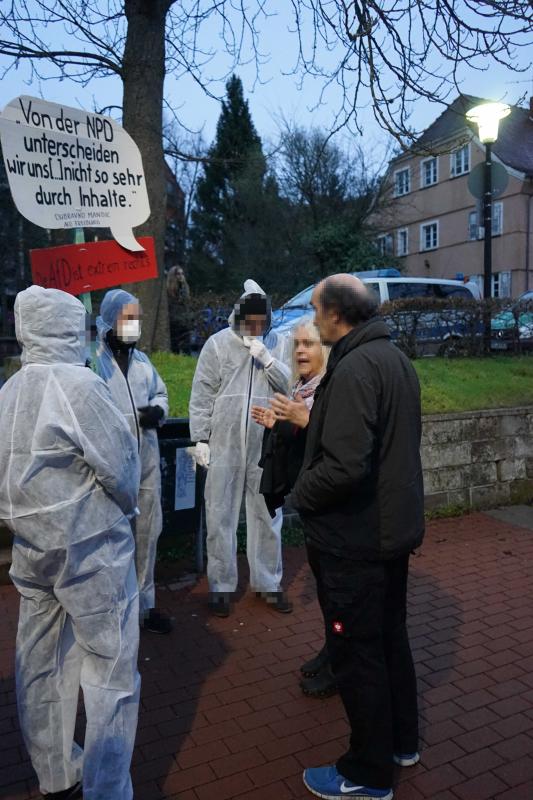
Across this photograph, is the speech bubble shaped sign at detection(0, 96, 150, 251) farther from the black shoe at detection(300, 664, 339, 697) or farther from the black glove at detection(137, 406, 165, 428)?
the black shoe at detection(300, 664, 339, 697)

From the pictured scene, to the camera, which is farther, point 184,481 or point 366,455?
point 184,481

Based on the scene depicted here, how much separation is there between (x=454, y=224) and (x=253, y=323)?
105ft

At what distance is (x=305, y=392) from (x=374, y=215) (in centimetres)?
2693

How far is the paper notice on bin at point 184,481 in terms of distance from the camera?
4859 mm

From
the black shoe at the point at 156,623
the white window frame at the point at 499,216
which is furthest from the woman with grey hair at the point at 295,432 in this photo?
the white window frame at the point at 499,216

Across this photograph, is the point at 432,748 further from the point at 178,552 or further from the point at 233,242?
the point at 233,242

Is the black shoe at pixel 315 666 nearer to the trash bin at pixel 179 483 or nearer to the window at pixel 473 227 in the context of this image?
the trash bin at pixel 179 483

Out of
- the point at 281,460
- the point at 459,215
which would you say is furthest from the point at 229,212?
the point at 281,460

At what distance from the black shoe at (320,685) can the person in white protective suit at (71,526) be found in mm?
1209

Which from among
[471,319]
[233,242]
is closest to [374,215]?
[233,242]

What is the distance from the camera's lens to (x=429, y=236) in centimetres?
3631

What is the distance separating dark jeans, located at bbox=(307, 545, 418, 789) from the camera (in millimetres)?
2559

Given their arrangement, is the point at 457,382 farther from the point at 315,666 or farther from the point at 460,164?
the point at 460,164

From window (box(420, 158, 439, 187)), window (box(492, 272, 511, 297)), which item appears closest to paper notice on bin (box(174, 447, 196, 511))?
window (box(492, 272, 511, 297))
